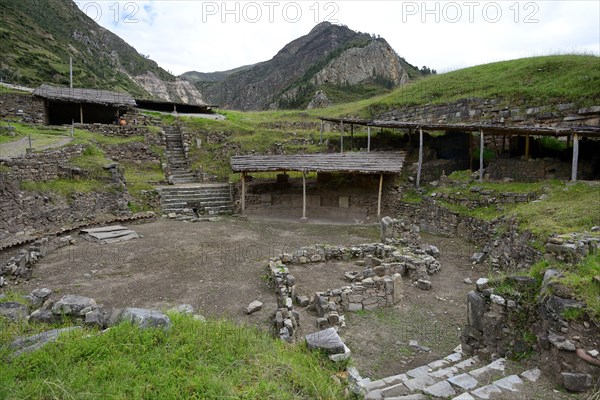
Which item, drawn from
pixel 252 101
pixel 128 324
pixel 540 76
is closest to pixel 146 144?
pixel 128 324

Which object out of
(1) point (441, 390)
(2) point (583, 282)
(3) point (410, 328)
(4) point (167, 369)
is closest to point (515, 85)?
(3) point (410, 328)

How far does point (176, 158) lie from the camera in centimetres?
2533

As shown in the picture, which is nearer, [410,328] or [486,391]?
[486,391]

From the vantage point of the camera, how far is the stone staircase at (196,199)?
19508 millimetres

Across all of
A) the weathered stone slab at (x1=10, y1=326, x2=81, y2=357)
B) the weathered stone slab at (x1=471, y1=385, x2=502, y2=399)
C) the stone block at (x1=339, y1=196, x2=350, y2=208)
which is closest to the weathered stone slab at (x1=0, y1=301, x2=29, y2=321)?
the weathered stone slab at (x1=10, y1=326, x2=81, y2=357)

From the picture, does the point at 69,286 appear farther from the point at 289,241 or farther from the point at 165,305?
the point at 289,241

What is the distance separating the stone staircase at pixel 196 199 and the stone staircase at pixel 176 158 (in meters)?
2.03

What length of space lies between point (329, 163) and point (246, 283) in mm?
11011

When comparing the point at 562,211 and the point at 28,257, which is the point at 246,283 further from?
the point at 562,211

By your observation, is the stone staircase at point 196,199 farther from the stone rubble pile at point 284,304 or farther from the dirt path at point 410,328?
the dirt path at point 410,328

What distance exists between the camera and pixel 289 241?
1471cm

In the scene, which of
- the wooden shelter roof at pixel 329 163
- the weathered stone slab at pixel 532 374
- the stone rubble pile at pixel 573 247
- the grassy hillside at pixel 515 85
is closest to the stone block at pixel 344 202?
the wooden shelter roof at pixel 329 163

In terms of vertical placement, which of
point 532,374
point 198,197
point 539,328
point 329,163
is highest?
point 329,163

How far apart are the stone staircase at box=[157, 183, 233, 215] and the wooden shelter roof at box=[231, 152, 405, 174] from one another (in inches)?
88.8
